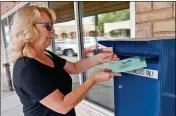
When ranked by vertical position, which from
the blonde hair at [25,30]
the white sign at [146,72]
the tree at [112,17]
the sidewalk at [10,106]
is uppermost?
the tree at [112,17]

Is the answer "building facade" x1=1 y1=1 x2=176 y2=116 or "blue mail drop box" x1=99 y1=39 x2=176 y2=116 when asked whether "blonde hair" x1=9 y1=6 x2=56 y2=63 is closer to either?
"building facade" x1=1 y1=1 x2=176 y2=116

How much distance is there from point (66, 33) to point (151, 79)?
8.46ft

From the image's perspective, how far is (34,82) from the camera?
123 cm

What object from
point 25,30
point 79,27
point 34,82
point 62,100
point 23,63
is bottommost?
point 62,100

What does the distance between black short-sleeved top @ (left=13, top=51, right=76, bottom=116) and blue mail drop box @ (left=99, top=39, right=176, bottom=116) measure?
48cm

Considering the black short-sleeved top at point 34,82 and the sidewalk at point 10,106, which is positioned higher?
the black short-sleeved top at point 34,82

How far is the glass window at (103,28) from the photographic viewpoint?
2203mm

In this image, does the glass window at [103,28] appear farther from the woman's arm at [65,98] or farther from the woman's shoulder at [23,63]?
the woman's shoulder at [23,63]

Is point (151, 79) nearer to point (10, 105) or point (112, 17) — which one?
point (112, 17)

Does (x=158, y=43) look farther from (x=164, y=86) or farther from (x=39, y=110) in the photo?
(x=39, y=110)

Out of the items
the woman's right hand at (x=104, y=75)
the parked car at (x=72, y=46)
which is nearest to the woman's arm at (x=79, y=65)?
the woman's right hand at (x=104, y=75)

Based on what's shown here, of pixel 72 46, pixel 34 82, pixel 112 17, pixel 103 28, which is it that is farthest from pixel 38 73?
Result: pixel 72 46

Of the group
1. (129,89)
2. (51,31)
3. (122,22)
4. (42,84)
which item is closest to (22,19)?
(51,31)

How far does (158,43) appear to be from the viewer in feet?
3.59
